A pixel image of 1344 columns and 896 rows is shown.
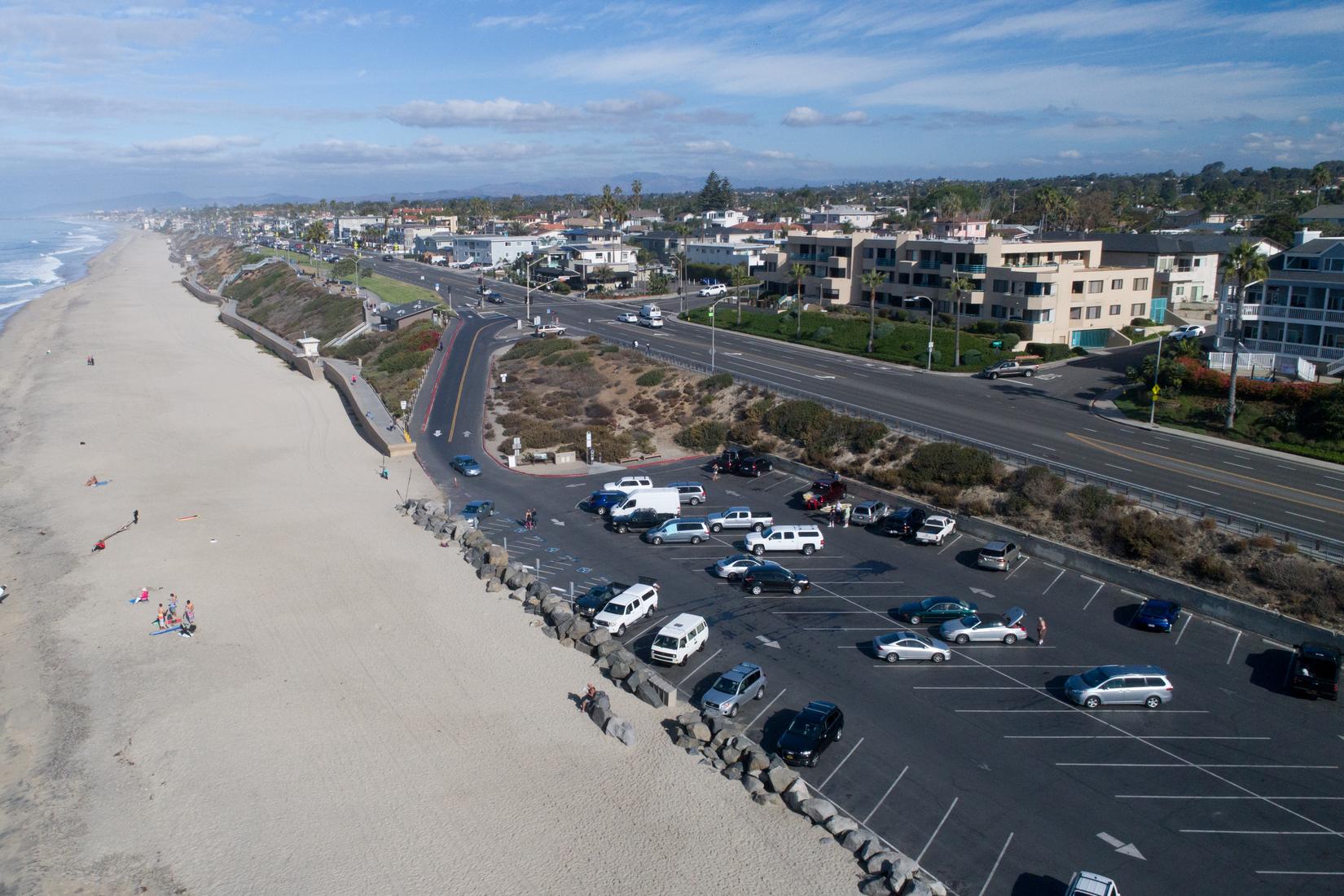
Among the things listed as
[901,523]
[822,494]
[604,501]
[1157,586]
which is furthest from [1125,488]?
[604,501]

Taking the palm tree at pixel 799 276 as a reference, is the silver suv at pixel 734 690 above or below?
below

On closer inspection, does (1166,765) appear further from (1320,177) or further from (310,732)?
(1320,177)

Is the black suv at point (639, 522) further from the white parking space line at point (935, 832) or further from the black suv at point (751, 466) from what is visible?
the white parking space line at point (935, 832)

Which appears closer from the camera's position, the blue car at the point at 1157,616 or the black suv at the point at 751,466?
the blue car at the point at 1157,616

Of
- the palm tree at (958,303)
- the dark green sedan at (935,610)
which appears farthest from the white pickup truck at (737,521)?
the palm tree at (958,303)

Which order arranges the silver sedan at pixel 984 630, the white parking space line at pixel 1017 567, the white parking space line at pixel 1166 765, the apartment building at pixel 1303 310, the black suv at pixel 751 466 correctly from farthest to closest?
the apartment building at pixel 1303 310, the black suv at pixel 751 466, the white parking space line at pixel 1017 567, the silver sedan at pixel 984 630, the white parking space line at pixel 1166 765

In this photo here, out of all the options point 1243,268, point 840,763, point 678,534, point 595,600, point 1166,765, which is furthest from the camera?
point 1243,268

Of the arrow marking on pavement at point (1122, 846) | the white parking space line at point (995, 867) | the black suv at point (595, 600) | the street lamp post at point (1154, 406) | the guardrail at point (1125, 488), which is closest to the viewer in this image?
the white parking space line at point (995, 867)
